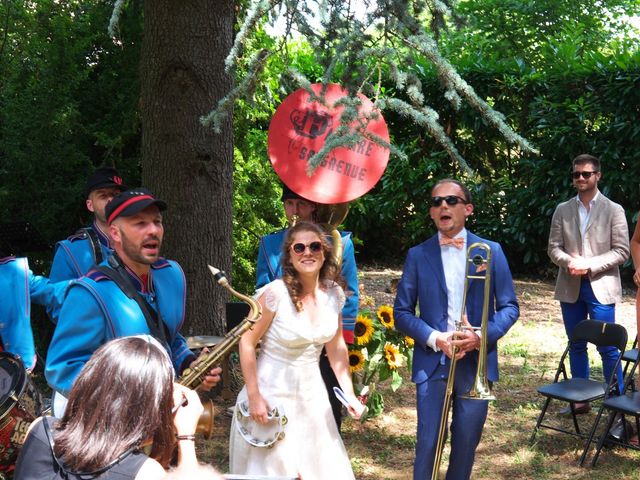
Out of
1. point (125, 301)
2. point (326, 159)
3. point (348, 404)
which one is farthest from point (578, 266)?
point (125, 301)

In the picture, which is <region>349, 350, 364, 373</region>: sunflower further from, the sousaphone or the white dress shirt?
the white dress shirt

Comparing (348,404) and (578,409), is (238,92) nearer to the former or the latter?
(348,404)

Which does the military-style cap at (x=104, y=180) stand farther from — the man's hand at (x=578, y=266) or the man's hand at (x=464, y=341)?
the man's hand at (x=578, y=266)

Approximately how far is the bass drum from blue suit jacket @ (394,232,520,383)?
192cm

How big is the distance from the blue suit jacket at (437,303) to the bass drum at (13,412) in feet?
6.29

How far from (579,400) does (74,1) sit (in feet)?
18.3

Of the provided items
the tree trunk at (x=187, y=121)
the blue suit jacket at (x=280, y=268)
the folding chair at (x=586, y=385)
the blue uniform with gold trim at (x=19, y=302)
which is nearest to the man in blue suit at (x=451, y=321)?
the blue suit jacket at (x=280, y=268)

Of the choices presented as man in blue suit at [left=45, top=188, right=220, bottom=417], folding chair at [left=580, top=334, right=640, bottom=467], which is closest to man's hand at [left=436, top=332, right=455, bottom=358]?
man in blue suit at [left=45, top=188, right=220, bottom=417]

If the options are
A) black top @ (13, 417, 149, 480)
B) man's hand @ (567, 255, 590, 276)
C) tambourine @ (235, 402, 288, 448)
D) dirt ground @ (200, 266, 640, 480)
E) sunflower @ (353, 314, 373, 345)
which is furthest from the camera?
man's hand @ (567, 255, 590, 276)

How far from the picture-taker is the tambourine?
3.94m

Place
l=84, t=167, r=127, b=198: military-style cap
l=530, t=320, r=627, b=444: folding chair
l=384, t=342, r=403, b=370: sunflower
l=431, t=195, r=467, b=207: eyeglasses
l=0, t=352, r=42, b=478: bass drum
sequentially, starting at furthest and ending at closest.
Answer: l=384, t=342, r=403, b=370: sunflower < l=530, t=320, r=627, b=444: folding chair < l=84, t=167, r=127, b=198: military-style cap < l=431, t=195, r=467, b=207: eyeglasses < l=0, t=352, r=42, b=478: bass drum

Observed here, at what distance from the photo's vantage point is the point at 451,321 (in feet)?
14.0

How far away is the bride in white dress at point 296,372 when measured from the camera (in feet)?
13.1

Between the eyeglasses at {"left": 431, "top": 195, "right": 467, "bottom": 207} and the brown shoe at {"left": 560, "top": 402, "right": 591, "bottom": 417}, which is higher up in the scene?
the eyeglasses at {"left": 431, "top": 195, "right": 467, "bottom": 207}
